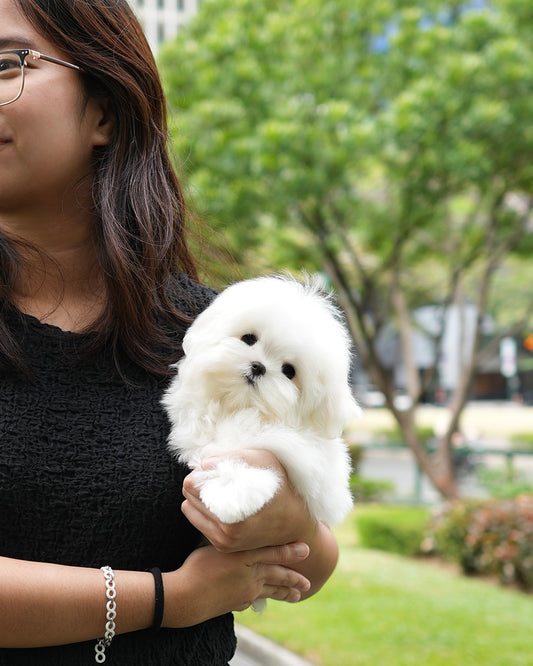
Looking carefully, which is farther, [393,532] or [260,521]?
[393,532]

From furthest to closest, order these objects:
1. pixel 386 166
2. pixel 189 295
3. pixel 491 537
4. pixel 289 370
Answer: pixel 386 166 → pixel 491 537 → pixel 189 295 → pixel 289 370

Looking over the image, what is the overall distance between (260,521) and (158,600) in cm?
24

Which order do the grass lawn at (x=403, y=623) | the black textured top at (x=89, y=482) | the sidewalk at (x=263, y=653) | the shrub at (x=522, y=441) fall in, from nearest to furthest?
the black textured top at (x=89, y=482)
the sidewalk at (x=263, y=653)
the grass lawn at (x=403, y=623)
the shrub at (x=522, y=441)

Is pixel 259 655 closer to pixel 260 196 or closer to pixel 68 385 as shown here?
pixel 68 385

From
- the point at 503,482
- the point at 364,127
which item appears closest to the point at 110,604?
the point at 364,127

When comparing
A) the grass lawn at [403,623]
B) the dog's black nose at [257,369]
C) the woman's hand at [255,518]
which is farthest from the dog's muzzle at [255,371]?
the grass lawn at [403,623]

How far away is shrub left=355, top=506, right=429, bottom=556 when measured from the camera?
33.1 feet

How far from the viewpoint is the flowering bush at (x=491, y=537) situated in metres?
7.94

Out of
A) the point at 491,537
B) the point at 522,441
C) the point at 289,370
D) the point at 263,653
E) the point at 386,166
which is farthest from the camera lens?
the point at 522,441

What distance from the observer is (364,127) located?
856 cm

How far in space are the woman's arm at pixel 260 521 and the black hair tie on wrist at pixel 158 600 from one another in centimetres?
12

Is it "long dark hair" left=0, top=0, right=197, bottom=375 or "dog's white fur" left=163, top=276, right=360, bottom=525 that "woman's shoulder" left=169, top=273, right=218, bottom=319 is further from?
"dog's white fur" left=163, top=276, right=360, bottom=525

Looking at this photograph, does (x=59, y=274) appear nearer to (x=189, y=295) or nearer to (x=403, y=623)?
(x=189, y=295)

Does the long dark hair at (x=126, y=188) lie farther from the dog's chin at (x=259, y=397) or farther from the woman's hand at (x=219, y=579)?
the woman's hand at (x=219, y=579)
